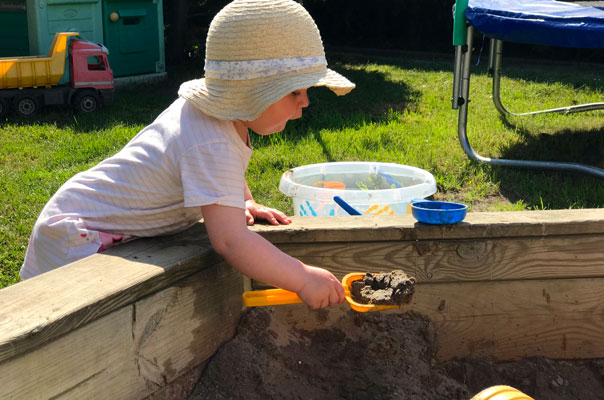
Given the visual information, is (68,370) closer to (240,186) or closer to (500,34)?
(240,186)

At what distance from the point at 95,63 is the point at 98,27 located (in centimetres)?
81

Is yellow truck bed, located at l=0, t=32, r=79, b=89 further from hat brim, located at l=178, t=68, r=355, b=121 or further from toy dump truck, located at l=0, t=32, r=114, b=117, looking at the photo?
hat brim, located at l=178, t=68, r=355, b=121

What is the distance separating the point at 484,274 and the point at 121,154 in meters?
0.94

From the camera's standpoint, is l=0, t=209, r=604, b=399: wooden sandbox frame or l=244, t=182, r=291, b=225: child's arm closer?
l=0, t=209, r=604, b=399: wooden sandbox frame

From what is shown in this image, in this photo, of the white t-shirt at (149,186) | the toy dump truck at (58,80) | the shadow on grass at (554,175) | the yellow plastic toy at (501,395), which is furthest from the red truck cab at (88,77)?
the yellow plastic toy at (501,395)

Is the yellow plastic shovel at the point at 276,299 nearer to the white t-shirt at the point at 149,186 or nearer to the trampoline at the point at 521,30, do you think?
the white t-shirt at the point at 149,186

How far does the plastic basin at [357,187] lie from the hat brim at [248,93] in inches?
27.7

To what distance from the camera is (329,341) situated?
5.61ft

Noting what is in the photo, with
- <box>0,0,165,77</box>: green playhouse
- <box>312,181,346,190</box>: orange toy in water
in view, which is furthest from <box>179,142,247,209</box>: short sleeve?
<box>0,0,165,77</box>: green playhouse

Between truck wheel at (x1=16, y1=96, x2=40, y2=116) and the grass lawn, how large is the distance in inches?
2.6

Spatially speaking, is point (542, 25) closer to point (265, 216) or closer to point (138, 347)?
point (265, 216)

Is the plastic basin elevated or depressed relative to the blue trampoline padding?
depressed

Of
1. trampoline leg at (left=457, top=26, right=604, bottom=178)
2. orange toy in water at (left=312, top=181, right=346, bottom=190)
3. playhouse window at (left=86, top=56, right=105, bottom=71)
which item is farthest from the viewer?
playhouse window at (left=86, top=56, right=105, bottom=71)

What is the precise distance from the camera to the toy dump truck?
4773 mm
